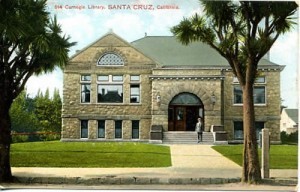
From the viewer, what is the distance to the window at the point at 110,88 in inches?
190

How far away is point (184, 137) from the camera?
15.8 ft

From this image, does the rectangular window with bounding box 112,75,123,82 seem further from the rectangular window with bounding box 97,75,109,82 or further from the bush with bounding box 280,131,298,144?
the bush with bounding box 280,131,298,144

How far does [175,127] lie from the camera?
4.84 meters

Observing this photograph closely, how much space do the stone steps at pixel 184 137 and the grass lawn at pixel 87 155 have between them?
71 mm

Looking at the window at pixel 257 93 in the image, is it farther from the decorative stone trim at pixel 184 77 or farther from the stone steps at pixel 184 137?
the stone steps at pixel 184 137

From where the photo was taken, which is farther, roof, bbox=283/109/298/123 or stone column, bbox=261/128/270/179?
stone column, bbox=261/128/270/179

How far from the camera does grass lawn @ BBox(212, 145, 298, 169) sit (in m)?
4.62

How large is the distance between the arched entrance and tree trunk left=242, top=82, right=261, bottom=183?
324 mm

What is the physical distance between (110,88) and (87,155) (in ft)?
1.61

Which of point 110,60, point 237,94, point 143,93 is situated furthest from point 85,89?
point 237,94

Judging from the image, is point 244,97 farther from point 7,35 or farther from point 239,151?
point 7,35

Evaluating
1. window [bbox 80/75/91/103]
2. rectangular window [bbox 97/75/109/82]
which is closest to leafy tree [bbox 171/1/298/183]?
rectangular window [bbox 97/75/109/82]

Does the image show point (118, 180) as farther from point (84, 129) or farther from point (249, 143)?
point (249, 143)

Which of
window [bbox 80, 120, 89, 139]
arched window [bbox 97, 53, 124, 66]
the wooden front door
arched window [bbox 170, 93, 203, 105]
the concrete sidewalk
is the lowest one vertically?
the concrete sidewalk
